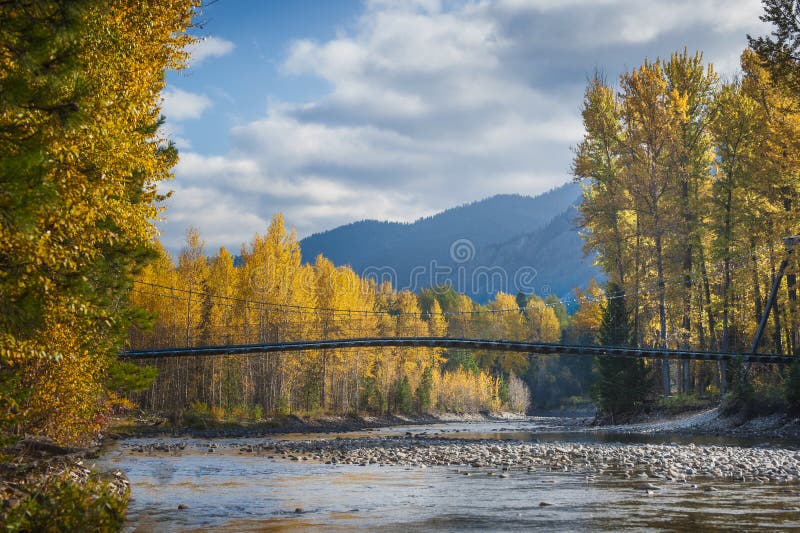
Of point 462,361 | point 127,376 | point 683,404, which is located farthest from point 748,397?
point 462,361

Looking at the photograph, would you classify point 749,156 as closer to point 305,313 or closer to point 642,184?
point 642,184

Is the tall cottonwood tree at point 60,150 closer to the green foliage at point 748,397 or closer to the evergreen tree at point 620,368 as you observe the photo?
the green foliage at point 748,397

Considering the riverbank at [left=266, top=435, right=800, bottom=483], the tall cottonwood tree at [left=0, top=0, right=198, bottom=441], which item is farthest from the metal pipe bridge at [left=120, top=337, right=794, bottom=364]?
the tall cottonwood tree at [left=0, top=0, right=198, bottom=441]

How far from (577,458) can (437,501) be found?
7.25 metres

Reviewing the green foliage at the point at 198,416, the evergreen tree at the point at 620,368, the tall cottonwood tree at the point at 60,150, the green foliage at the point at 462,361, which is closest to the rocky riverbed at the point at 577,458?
the tall cottonwood tree at the point at 60,150

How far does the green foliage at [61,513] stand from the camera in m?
5.95

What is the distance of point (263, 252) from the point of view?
122 ft

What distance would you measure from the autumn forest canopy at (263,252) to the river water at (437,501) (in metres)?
2.61

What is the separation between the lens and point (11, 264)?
6.14m

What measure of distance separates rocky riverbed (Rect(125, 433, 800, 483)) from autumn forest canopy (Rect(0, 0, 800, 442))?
5.51m

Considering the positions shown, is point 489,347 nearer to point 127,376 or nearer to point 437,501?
point 127,376

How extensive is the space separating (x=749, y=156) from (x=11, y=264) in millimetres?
28168

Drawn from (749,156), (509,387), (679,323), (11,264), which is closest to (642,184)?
(749,156)

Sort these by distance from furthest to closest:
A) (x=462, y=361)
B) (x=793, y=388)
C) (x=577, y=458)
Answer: (x=462, y=361) → (x=793, y=388) → (x=577, y=458)
